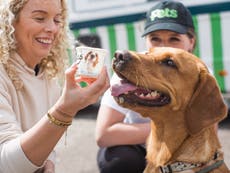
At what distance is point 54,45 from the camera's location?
10.1 feet

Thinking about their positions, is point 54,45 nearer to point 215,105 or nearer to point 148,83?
point 148,83

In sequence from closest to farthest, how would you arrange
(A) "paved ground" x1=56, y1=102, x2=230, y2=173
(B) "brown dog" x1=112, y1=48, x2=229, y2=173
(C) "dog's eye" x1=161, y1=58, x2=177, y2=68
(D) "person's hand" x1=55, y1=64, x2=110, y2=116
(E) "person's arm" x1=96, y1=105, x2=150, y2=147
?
(D) "person's hand" x1=55, y1=64, x2=110, y2=116 → (B) "brown dog" x1=112, y1=48, x2=229, y2=173 → (C) "dog's eye" x1=161, y1=58, x2=177, y2=68 → (E) "person's arm" x1=96, y1=105, x2=150, y2=147 → (A) "paved ground" x1=56, y1=102, x2=230, y2=173

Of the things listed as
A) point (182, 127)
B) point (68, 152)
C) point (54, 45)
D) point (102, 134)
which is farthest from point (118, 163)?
point (68, 152)

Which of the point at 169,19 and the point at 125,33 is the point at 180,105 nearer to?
the point at 169,19

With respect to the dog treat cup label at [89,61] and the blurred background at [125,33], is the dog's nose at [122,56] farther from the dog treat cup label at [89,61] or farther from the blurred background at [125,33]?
the blurred background at [125,33]

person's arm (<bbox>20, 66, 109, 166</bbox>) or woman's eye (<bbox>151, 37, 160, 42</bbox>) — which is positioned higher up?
woman's eye (<bbox>151, 37, 160, 42</bbox>)

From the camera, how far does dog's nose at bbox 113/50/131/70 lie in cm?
233

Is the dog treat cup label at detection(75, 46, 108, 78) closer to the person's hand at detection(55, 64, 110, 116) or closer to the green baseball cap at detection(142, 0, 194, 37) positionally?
the person's hand at detection(55, 64, 110, 116)

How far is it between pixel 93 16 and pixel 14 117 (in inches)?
162

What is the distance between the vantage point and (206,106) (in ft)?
8.30

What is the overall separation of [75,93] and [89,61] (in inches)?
7.7

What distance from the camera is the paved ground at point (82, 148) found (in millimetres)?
4973

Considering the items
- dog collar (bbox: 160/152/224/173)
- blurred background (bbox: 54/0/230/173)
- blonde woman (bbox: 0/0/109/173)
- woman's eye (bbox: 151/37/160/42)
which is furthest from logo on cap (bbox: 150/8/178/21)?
blurred background (bbox: 54/0/230/173)

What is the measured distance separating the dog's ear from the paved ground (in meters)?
2.06
